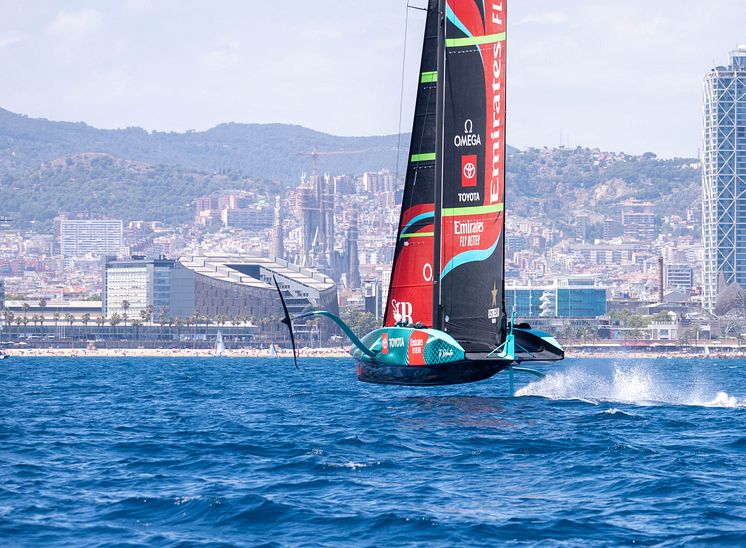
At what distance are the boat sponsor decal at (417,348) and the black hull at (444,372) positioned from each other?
0.19m

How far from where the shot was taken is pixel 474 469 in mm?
23562

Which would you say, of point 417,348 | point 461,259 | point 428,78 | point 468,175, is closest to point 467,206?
point 468,175

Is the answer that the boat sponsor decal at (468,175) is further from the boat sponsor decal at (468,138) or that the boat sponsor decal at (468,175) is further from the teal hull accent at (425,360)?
the teal hull accent at (425,360)

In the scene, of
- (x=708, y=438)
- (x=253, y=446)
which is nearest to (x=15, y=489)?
(x=253, y=446)

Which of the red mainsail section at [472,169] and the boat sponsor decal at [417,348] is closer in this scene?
the boat sponsor decal at [417,348]

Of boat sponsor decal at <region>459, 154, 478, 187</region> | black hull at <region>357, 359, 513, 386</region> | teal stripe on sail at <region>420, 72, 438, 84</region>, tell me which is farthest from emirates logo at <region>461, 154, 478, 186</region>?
black hull at <region>357, 359, 513, 386</region>

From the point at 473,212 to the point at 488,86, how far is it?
129 inches

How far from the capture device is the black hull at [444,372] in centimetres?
3438

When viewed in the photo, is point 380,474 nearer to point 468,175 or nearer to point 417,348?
point 417,348

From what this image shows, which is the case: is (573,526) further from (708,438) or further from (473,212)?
(473,212)

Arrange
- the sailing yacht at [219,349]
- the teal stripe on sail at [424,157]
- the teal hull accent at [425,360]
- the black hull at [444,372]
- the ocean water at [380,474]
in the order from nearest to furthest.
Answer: the ocean water at [380,474]
the teal hull accent at [425,360]
the black hull at [444,372]
the teal stripe on sail at [424,157]
the sailing yacht at [219,349]

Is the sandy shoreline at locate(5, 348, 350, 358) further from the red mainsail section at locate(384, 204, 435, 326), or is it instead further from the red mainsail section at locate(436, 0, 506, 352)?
the red mainsail section at locate(436, 0, 506, 352)

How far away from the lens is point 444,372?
34562mm

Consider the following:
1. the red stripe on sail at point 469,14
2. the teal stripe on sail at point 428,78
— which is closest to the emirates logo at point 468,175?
the teal stripe on sail at point 428,78
